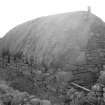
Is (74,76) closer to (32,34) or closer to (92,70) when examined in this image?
(92,70)

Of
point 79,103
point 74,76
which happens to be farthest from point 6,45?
point 79,103

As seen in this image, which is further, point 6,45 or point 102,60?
point 6,45

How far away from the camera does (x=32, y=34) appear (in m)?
11.8

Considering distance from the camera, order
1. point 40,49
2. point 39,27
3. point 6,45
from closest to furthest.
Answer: point 40,49 < point 39,27 < point 6,45

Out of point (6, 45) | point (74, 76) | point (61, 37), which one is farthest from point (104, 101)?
point (6, 45)

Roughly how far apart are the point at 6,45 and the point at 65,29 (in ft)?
27.6

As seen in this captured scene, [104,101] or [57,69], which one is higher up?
[57,69]

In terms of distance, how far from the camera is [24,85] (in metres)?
9.95

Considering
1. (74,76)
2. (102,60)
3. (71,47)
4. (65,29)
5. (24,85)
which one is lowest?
(24,85)

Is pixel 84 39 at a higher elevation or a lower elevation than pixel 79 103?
higher

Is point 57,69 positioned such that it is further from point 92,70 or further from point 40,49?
point 40,49

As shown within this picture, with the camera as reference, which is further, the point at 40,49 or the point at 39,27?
the point at 39,27

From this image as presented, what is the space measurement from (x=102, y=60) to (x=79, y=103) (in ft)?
10.0

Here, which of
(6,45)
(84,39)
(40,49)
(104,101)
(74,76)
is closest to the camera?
(104,101)
